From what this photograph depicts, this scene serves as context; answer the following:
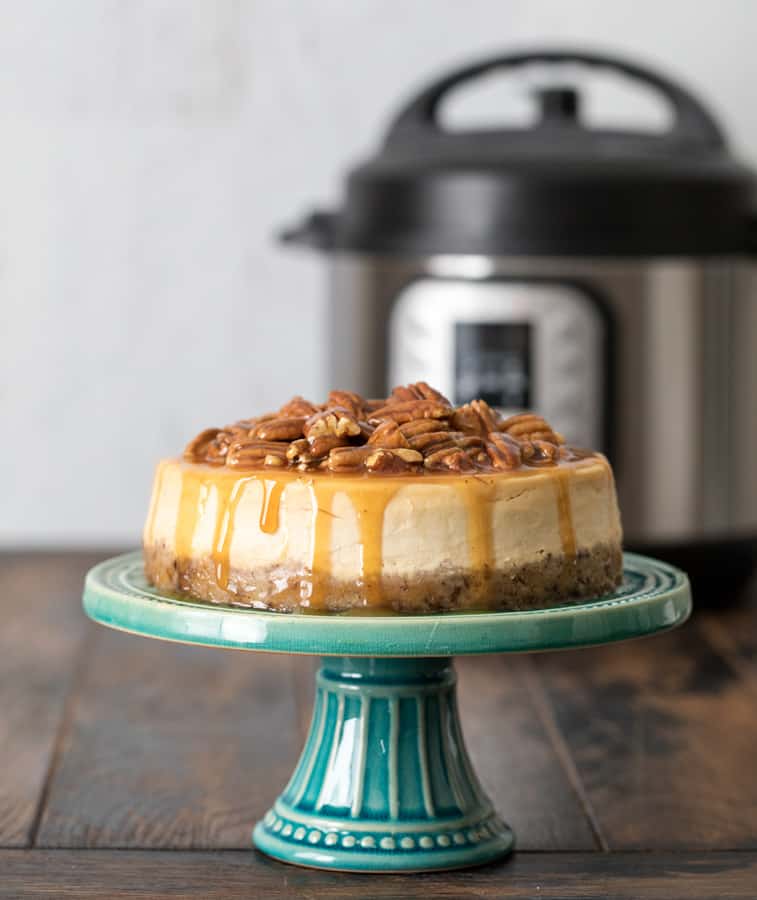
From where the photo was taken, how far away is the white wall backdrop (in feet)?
7.11

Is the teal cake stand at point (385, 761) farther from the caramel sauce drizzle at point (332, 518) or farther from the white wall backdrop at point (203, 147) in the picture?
the white wall backdrop at point (203, 147)

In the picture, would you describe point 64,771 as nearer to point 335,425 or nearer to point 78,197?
point 335,425

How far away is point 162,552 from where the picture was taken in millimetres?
978

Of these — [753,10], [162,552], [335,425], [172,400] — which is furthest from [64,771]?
[753,10]

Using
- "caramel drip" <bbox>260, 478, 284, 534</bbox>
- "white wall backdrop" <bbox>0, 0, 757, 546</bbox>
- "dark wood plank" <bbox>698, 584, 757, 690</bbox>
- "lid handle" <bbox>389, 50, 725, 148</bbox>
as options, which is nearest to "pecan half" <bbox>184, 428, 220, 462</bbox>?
"caramel drip" <bbox>260, 478, 284, 534</bbox>

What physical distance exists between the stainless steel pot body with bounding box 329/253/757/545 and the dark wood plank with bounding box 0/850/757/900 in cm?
77

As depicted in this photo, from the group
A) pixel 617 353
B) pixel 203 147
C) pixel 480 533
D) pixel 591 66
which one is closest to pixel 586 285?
pixel 617 353

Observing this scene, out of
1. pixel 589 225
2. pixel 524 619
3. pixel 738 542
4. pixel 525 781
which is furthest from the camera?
pixel 738 542

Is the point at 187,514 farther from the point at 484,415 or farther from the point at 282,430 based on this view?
the point at 484,415

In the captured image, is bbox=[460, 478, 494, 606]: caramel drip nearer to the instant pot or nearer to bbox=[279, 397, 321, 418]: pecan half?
bbox=[279, 397, 321, 418]: pecan half

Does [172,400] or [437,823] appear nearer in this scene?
[437,823]

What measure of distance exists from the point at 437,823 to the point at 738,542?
919 mm

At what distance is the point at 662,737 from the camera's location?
1.37 m

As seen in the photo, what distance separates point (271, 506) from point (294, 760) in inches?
17.0
